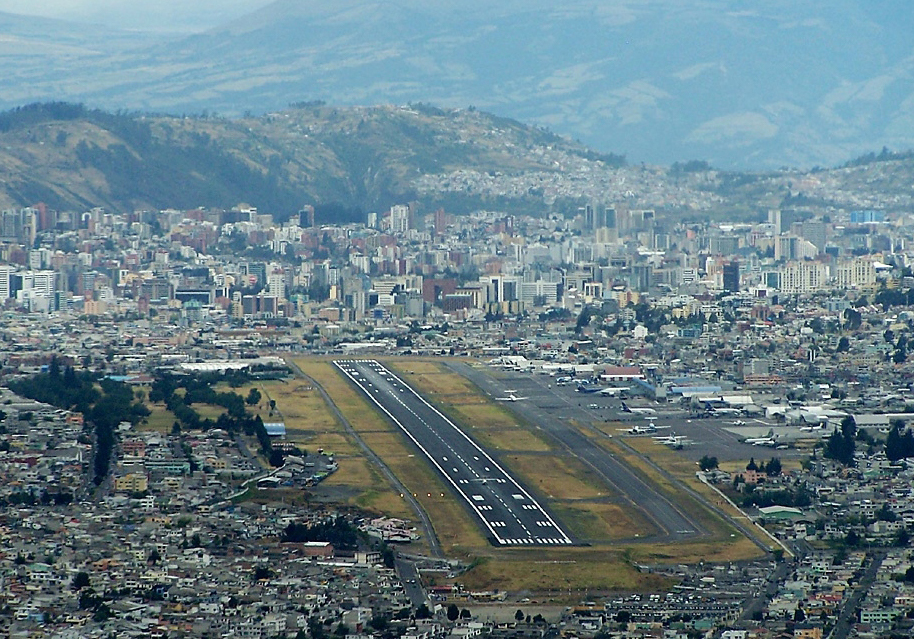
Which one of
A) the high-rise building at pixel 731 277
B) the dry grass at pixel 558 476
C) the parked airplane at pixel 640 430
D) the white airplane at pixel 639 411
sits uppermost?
the high-rise building at pixel 731 277

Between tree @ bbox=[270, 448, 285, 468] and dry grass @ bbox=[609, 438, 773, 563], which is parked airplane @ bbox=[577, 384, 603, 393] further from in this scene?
tree @ bbox=[270, 448, 285, 468]

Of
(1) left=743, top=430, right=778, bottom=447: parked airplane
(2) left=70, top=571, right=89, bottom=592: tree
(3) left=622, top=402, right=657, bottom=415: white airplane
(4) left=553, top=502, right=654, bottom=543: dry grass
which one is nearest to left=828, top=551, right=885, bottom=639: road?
(4) left=553, top=502, right=654, bottom=543: dry grass

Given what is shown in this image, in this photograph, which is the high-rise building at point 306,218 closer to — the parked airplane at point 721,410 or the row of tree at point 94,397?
the row of tree at point 94,397

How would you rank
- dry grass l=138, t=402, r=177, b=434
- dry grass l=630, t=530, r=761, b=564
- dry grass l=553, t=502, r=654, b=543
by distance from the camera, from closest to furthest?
1. dry grass l=630, t=530, r=761, b=564
2. dry grass l=553, t=502, r=654, b=543
3. dry grass l=138, t=402, r=177, b=434

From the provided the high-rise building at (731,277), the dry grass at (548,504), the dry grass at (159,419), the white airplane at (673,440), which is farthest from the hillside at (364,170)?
Answer: the white airplane at (673,440)

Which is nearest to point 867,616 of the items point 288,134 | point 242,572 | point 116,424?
point 242,572
